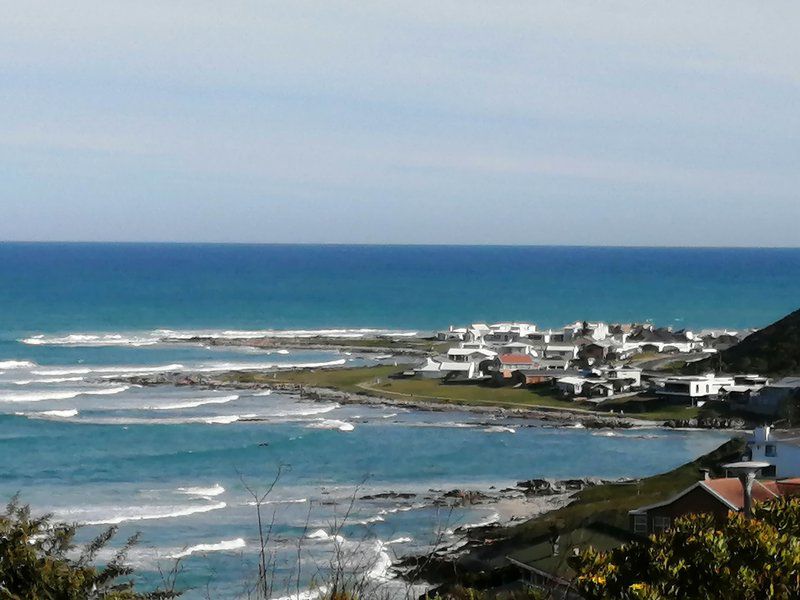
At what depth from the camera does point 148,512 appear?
3253 centimetres

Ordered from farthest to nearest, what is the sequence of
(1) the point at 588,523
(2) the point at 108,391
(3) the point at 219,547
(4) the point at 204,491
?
(2) the point at 108,391 < (4) the point at 204,491 < (3) the point at 219,547 < (1) the point at 588,523

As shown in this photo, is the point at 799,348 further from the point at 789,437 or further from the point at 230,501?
the point at 230,501

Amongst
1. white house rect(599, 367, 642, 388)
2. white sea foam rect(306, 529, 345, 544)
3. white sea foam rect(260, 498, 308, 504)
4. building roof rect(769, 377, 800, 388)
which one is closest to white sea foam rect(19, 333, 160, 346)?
white house rect(599, 367, 642, 388)

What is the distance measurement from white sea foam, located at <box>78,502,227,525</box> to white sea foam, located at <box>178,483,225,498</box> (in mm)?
1689

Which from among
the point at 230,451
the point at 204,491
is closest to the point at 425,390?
the point at 230,451

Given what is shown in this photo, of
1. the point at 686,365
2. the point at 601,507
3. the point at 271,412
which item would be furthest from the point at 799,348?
the point at 601,507

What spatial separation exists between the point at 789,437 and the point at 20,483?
21.2 metres

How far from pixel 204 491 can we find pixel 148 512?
3.52 m

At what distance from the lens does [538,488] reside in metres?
36.9

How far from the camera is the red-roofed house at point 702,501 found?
844 inches

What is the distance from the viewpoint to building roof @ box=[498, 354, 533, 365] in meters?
→ 68.2

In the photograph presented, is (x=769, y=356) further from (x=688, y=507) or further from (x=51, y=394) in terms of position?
(x=688, y=507)

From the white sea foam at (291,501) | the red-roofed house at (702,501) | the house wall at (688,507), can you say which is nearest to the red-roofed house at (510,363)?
the white sea foam at (291,501)

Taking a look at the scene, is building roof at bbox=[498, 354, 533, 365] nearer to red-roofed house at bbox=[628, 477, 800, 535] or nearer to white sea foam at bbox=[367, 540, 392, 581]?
white sea foam at bbox=[367, 540, 392, 581]
